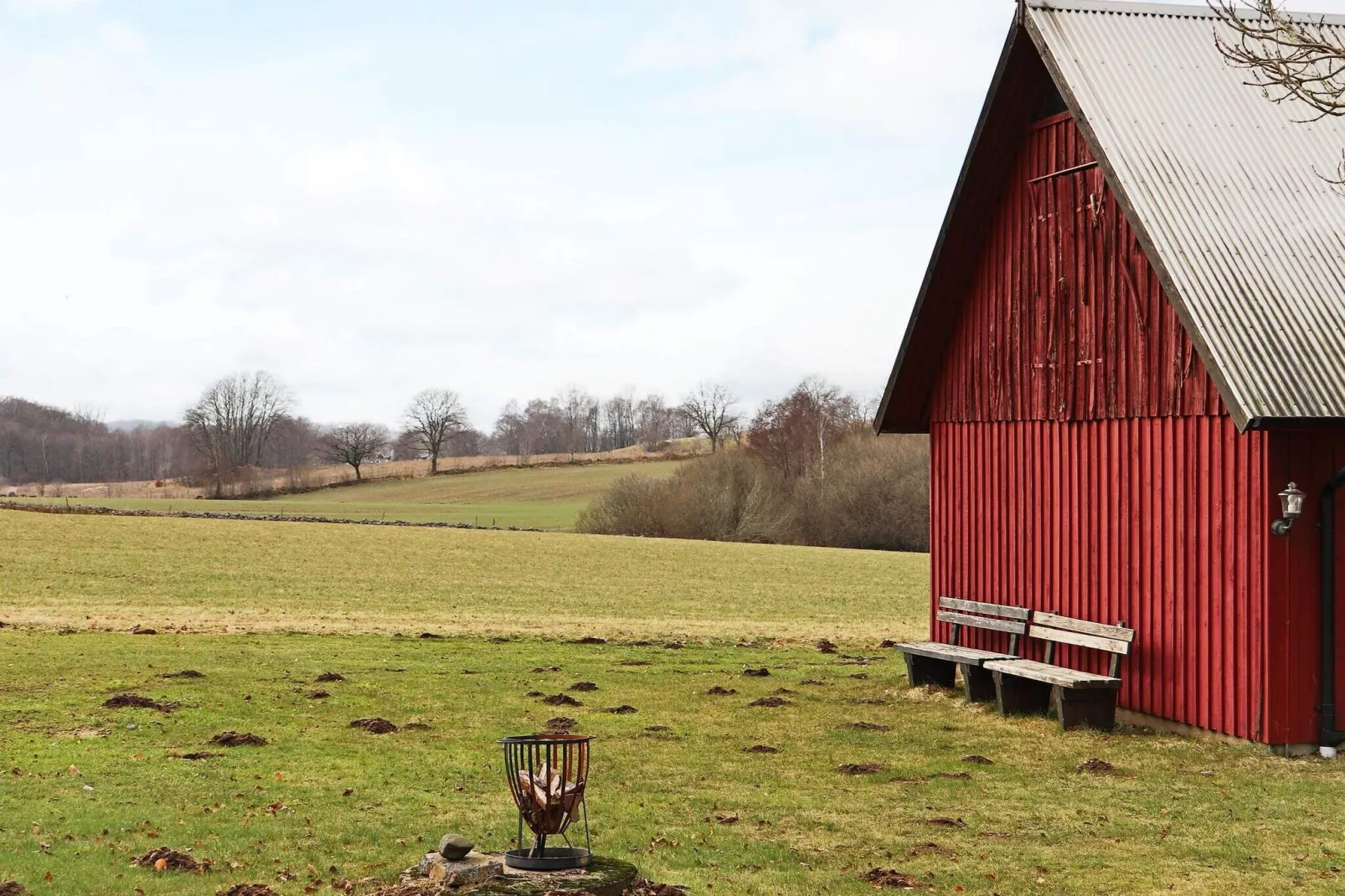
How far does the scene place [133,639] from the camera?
24.7 meters

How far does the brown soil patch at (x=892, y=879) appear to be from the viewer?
907 cm

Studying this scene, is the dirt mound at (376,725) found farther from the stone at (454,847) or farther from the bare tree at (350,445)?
the bare tree at (350,445)

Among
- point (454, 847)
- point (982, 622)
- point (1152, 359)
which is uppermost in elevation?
point (1152, 359)

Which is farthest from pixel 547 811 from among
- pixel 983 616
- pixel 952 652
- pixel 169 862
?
pixel 983 616

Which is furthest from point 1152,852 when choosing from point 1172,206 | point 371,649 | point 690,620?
point 690,620

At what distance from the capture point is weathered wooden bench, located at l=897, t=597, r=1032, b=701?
58.9ft

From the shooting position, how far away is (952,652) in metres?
18.3

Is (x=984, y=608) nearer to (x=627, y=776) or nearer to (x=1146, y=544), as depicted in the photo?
(x=1146, y=544)

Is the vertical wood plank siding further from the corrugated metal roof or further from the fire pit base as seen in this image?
the fire pit base

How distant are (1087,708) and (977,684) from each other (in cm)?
255

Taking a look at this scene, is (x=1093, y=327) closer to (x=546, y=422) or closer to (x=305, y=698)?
(x=305, y=698)

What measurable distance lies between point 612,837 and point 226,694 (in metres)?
9.27

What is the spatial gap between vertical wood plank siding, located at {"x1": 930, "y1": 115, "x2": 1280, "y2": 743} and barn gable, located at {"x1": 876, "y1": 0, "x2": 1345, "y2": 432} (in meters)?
0.06

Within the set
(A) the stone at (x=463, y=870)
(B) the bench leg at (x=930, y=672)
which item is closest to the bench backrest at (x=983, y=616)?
(B) the bench leg at (x=930, y=672)
